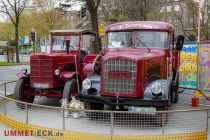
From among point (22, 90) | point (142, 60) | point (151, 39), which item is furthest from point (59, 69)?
point (142, 60)

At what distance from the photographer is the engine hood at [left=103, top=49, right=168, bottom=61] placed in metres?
8.33

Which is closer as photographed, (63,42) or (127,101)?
(127,101)

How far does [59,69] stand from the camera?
10648 millimetres

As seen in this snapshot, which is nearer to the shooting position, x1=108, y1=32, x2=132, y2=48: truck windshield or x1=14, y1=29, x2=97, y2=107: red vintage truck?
x1=108, y1=32, x2=132, y2=48: truck windshield

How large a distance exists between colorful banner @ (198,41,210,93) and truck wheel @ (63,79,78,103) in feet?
14.4

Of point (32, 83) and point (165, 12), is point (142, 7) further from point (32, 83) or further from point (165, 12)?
point (32, 83)

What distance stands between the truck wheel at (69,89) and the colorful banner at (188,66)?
527 cm

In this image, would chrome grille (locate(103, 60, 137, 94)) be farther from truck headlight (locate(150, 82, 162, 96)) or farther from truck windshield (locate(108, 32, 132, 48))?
truck windshield (locate(108, 32, 132, 48))

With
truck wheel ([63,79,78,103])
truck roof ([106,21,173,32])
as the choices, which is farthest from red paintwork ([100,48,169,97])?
truck wheel ([63,79,78,103])

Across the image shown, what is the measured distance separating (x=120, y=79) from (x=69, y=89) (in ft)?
7.01

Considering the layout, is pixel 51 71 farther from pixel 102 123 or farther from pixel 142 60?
pixel 102 123

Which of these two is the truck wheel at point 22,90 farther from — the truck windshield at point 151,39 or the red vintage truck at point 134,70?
the truck windshield at point 151,39

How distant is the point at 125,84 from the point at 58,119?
2000 millimetres

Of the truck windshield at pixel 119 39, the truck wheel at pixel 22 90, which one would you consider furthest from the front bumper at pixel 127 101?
the truck wheel at pixel 22 90
